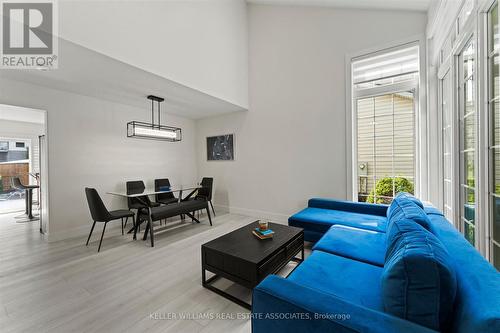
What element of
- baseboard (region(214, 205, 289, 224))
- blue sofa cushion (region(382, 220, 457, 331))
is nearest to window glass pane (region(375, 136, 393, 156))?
baseboard (region(214, 205, 289, 224))

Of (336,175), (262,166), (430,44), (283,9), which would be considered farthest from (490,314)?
(283,9)

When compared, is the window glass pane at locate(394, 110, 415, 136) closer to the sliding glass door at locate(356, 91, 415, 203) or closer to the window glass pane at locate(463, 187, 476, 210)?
the sliding glass door at locate(356, 91, 415, 203)

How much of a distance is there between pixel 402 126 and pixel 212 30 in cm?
353

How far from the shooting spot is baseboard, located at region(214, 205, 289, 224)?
421cm

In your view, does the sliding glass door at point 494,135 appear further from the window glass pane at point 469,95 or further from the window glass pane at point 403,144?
the window glass pane at point 403,144

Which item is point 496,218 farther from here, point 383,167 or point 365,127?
point 365,127

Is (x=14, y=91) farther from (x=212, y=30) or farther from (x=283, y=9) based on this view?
(x=283, y=9)

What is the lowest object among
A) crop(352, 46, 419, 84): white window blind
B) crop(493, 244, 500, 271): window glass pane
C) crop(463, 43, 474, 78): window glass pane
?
crop(493, 244, 500, 271): window glass pane

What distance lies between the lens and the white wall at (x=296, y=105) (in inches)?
137

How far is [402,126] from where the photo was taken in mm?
3209

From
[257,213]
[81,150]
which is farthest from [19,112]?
[257,213]

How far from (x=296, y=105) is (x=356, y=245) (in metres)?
2.82

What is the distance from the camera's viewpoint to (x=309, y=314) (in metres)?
0.90

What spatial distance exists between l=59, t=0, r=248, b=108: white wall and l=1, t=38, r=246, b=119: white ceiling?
0.12m
